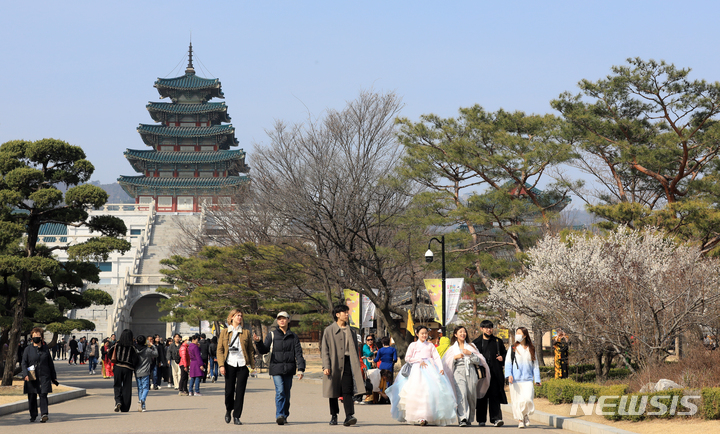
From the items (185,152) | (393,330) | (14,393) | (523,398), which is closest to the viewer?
(523,398)

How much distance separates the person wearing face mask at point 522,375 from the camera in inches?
417

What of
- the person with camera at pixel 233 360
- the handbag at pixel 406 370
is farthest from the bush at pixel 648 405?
the person with camera at pixel 233 360

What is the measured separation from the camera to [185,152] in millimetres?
67250

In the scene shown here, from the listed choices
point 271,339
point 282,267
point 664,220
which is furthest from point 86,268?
point 664,220

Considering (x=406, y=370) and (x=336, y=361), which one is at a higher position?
(x=336, y=361)

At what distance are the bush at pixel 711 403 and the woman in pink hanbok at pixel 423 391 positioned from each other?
10.8 ft

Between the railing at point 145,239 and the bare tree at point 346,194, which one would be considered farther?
the railing at point 145,239

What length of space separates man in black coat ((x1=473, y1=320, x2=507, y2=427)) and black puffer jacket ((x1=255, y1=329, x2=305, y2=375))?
9.02 feet

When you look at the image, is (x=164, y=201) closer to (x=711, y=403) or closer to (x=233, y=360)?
(x=233, y=360)

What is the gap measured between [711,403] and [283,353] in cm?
570

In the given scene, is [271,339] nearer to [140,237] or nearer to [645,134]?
[645,134]

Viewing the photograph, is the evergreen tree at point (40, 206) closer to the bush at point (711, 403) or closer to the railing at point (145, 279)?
the bush at point (711, 403)

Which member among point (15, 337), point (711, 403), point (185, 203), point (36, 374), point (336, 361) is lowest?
point (711, 403)

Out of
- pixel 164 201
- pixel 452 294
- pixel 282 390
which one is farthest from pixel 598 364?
pixel 164 201
